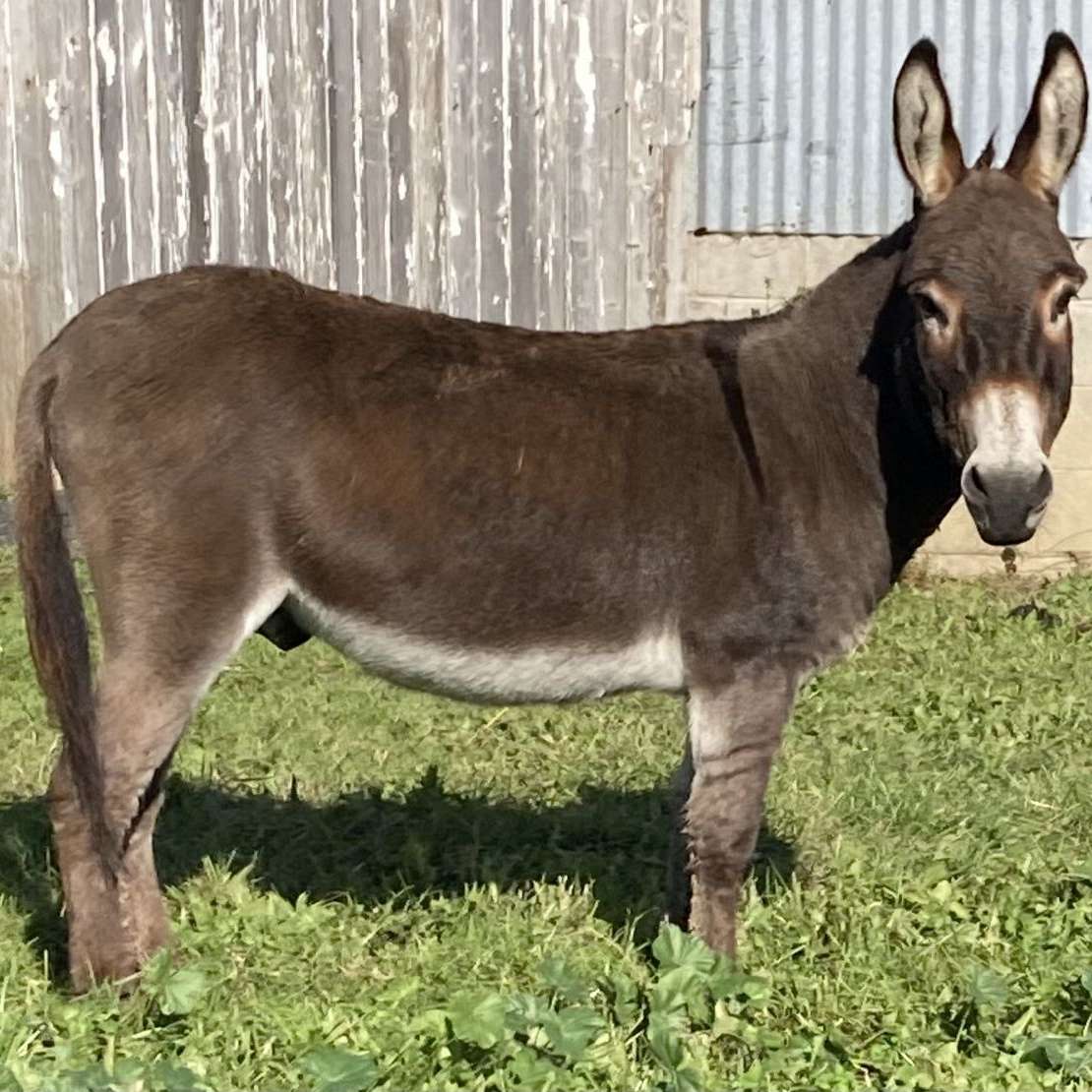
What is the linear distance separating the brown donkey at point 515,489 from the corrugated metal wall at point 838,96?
4.11m

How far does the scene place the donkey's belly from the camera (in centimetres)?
412

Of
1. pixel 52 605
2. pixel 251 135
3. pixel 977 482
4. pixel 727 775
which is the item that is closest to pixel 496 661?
pixel 727 775

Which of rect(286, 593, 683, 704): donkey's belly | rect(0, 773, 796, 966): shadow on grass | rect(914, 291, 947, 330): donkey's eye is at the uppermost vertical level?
rect(914, 291, 947, 330): donkey's eye

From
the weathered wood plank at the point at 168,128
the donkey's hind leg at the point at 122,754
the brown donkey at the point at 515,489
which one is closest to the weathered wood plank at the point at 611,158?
the weathered wood plank at the point at 168,128

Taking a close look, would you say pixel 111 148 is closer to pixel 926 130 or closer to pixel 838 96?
pixel 838 96

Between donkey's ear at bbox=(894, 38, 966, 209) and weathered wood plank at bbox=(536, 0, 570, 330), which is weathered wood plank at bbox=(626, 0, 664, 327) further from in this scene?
donkey's ear at bbox=(894, 38, 966, 209)

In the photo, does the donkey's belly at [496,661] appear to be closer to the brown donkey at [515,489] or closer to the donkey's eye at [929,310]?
the brown donkey at [515,489]

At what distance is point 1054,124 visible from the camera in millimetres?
4195

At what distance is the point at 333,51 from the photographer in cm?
834

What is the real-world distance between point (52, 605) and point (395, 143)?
4735mm

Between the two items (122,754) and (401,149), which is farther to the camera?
(401,149)

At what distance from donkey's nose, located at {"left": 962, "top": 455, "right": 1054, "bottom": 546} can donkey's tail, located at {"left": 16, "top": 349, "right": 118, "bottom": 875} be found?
6.00 ft

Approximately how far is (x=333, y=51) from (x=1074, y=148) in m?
4.79

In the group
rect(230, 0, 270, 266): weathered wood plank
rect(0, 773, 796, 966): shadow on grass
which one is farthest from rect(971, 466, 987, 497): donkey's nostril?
rect(230, 0, 270, 266): weathered wood plank
